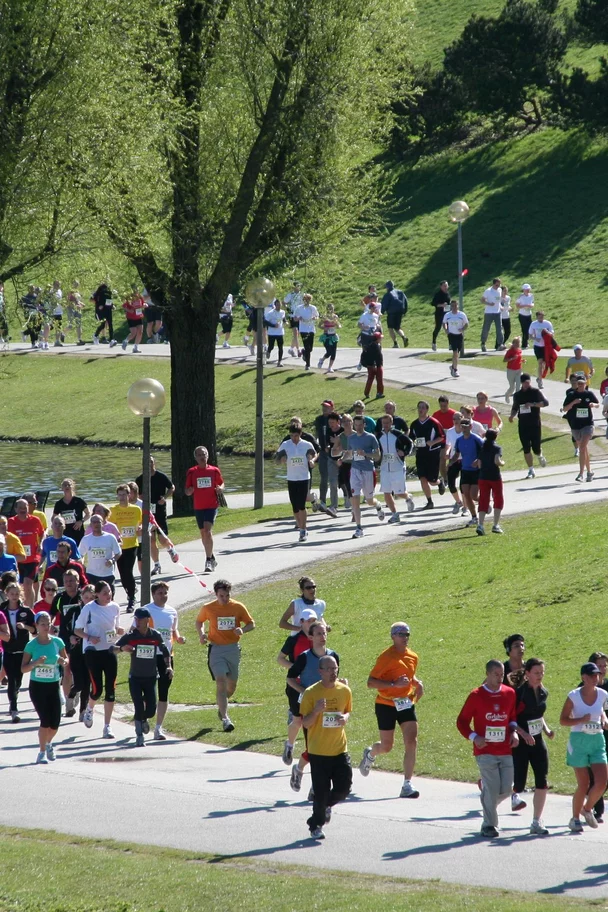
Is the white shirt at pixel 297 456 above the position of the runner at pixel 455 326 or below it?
below

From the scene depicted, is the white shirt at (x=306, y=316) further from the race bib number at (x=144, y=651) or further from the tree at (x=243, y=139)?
the race bib number at (x=144, y=651)

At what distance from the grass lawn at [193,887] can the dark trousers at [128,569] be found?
889 centimetres

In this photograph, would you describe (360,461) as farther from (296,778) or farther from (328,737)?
(328,737)

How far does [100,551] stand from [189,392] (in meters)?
10.2

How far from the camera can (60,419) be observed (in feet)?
148

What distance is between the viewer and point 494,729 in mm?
11766

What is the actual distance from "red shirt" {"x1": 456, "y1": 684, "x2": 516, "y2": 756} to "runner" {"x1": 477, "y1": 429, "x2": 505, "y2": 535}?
974 centimetres

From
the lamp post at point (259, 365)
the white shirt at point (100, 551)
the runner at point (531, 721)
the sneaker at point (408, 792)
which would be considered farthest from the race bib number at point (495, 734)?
the lamp post at point (259, 365)

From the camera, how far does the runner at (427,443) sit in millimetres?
24109

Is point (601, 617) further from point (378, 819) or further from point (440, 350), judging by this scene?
point (440, 350)

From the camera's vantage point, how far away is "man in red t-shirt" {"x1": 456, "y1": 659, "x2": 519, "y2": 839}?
11766mm

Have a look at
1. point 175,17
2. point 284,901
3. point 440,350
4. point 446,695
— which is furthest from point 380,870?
point 440,350

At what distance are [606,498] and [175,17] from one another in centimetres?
1115

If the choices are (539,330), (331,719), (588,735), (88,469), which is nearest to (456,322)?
(539,330)
